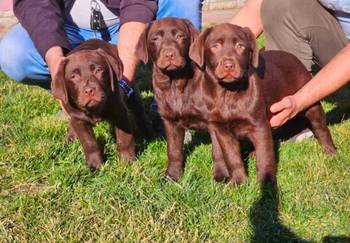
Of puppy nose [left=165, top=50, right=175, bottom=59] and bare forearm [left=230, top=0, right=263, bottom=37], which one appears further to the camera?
bare forearm [left=230, top=0, right=263, bottom=37]

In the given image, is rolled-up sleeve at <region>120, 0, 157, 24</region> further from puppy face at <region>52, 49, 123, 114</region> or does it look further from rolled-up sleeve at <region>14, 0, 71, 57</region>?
puppy face at <region>52, 49, 123, 114</region>

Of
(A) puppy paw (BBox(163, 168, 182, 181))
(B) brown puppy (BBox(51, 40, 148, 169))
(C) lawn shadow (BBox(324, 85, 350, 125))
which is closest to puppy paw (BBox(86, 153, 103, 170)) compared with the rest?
(B) brown puppy (BBox(51, 40, 148, 169))

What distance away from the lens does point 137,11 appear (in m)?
4.66

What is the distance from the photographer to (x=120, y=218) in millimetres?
3348

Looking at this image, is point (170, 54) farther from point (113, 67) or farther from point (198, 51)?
point (113, 67)

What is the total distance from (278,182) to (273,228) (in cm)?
54

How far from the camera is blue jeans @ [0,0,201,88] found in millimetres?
4918

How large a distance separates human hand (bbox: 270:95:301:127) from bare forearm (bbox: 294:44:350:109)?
5 cm

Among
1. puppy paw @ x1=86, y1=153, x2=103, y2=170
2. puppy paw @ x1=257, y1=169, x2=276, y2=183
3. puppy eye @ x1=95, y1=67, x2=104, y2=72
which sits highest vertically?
puppy eye @ x1=95, y1=67, x2=104, y2=72

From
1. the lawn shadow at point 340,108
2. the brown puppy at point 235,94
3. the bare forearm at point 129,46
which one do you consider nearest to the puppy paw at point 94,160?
the bare forearm at point 129,46

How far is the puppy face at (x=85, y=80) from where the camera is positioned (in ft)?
12.4

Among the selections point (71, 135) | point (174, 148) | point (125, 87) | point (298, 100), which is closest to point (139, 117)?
point (125, 87)

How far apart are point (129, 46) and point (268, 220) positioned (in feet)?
5.82

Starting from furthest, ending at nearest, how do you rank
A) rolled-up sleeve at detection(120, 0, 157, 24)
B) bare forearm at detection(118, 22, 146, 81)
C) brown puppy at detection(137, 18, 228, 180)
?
rolled-up sleeve at detection(120, 0, 157, 24)
bare forearm at detection(118, 22, 146, 81)
brown puppy at detection(137, 18, 228, 180)
